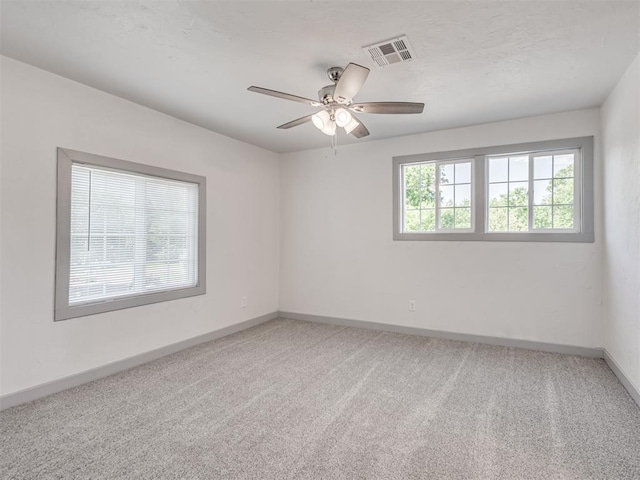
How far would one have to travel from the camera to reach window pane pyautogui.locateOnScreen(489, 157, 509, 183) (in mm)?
4027

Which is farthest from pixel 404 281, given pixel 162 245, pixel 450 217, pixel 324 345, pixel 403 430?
pixel 162 245

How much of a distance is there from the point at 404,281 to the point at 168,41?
3.63 m

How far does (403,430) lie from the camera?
2211 mm

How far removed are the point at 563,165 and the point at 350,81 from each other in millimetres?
2992

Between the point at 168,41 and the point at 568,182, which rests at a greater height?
the point at 168,41

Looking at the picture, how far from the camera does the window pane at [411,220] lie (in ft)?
14.8

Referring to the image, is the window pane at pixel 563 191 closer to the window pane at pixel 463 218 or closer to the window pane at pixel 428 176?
the window pane at pixel 463 218

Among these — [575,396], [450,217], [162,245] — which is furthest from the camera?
[450,217]

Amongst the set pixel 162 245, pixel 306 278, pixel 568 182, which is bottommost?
pixel 306 278

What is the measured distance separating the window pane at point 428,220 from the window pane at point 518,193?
0.89 meters

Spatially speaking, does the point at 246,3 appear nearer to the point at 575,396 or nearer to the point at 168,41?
the point at 168,41

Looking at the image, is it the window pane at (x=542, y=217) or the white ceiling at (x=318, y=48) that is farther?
the window pane at (x=542, y=217)

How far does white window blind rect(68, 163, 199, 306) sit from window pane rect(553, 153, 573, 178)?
13.6ft

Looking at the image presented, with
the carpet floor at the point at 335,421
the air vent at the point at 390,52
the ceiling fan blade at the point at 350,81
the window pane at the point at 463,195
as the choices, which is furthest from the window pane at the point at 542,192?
the ceiling fan blade at the point at 350,81
